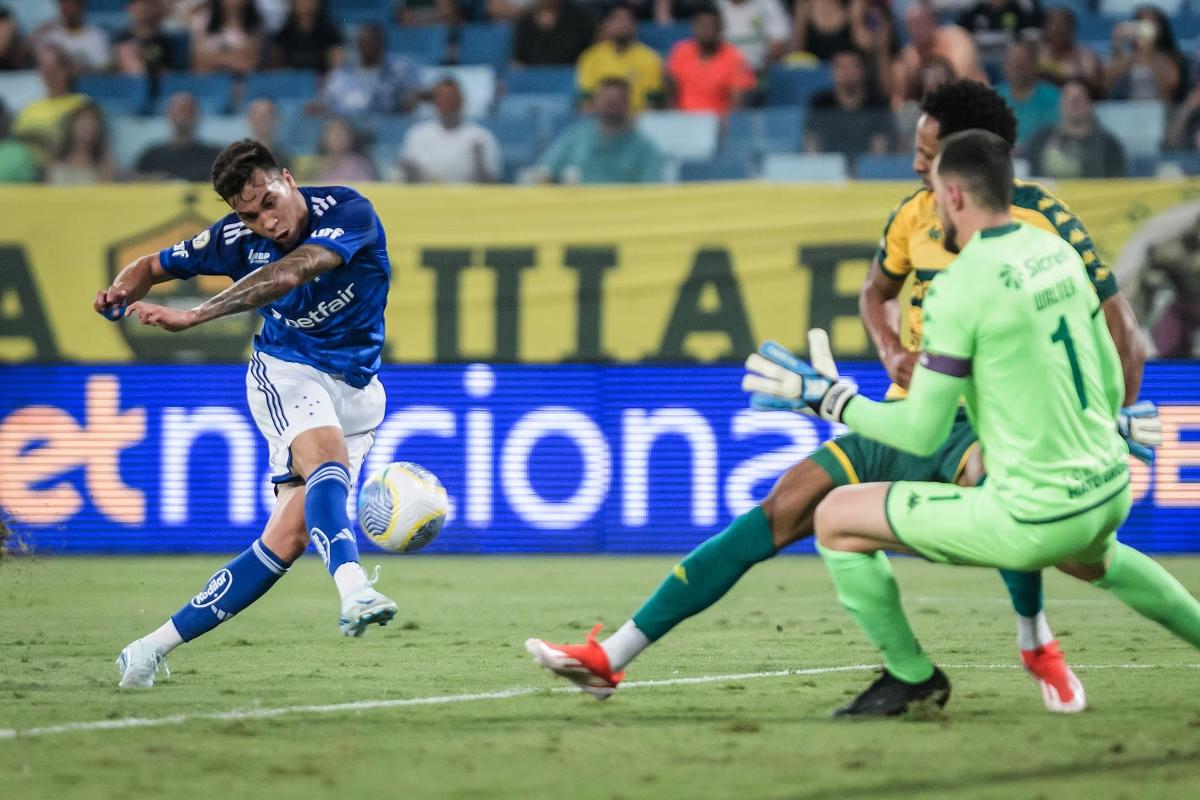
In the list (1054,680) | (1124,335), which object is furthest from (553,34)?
(1054,680)

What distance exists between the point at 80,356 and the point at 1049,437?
31.5ft

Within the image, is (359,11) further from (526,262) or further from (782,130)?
(782,130)

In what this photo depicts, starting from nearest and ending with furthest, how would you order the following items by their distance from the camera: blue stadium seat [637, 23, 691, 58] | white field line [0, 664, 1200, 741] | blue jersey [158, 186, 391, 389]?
white field line [0, 664, 1200, 741] < blue jersey [158, 186, 391, 389] < blue stadium seat [637, 23, 691, 58]

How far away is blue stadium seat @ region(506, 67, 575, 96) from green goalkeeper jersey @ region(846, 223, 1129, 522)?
10.1 meters

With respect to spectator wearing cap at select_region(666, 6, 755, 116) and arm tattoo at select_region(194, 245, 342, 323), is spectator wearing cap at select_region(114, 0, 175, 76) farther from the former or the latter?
arm tattoo at select_region(194, 245, 342, 323)

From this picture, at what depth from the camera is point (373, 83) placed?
14805mm

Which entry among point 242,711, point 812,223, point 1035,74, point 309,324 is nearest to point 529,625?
point 309,324

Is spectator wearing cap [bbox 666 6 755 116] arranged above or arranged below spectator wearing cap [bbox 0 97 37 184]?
above

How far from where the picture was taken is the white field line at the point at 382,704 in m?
5.32

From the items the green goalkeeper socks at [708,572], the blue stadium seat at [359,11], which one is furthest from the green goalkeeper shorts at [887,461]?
the blue stadium seat at [359,11]

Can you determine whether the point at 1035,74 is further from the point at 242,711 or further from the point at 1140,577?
the point at 242,711

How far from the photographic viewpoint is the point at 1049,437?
4.98 meters

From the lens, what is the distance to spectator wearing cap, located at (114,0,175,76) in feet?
50.3

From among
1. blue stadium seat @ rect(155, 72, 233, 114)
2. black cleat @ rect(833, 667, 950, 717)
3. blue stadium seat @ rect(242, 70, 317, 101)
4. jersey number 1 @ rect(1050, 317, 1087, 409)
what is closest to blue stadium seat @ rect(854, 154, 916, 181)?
blue stadium seat @ rect(242, 70, 317, 101)
